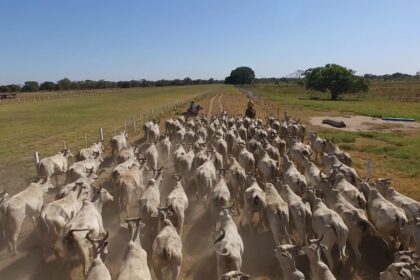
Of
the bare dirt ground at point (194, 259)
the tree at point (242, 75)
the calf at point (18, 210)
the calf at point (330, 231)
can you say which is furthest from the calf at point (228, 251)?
the tree at point (242, 75)

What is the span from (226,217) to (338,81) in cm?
7109

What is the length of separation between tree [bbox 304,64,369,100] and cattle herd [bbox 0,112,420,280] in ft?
202

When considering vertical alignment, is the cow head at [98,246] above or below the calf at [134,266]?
above

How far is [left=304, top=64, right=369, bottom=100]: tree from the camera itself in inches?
2960

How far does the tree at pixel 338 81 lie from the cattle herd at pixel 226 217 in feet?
202

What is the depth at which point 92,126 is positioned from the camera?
130 ft

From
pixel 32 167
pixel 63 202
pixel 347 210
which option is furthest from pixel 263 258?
pixel 32 167

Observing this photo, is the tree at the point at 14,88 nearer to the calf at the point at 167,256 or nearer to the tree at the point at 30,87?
the tree at the point at 30,87

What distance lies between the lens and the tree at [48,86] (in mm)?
152750

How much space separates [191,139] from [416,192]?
1171cm

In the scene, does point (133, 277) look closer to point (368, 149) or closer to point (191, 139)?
point (191, 139)

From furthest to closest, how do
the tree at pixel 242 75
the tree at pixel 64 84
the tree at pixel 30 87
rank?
the tree at pixel 242 75, the tree at pixel 64 84, the tree at pixel 30 87

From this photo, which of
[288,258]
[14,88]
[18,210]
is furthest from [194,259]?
[14,88]

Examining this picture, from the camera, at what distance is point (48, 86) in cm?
15412
